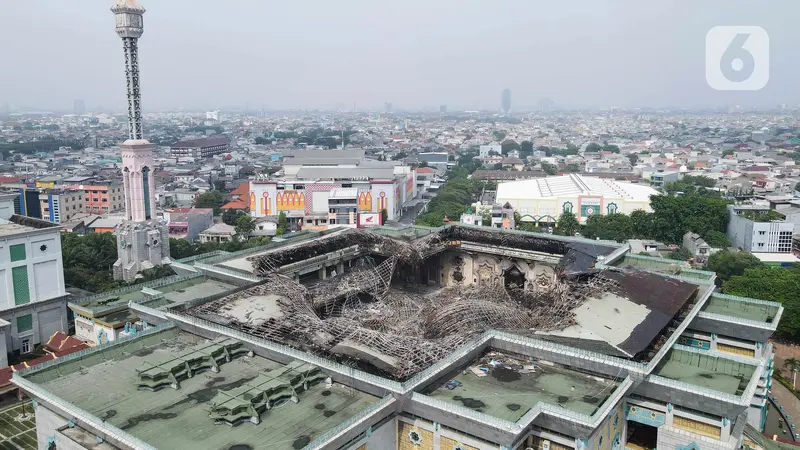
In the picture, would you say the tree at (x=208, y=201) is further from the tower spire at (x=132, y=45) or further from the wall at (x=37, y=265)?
the wall at (x=37, y=265)

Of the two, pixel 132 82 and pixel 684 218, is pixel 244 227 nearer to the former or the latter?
pixel 132 82

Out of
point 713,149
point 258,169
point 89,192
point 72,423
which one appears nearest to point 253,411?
point 72,423

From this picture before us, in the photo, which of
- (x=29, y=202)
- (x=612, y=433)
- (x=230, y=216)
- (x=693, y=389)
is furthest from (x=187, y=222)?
(x=693, y=389)

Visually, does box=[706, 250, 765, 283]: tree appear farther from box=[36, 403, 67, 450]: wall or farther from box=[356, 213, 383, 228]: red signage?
box=[36, 403, 67, 450]: wall

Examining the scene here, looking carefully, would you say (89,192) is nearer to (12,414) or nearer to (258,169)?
(258,169)

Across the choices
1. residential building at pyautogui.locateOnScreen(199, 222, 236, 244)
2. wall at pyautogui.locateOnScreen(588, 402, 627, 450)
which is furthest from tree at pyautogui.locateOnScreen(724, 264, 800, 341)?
residential building at pyautogui.locateOnScreen(199, 222, 236, 244)

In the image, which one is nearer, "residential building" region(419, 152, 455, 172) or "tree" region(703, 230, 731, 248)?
"tree" region(703, 230, 731, 248)

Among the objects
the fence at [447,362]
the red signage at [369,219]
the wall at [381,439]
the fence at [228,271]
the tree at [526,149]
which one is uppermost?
the tree at [526,149]

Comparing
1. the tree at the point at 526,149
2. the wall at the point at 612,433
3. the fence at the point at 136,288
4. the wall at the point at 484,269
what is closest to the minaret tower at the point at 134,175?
the fence at the point at 136,288
